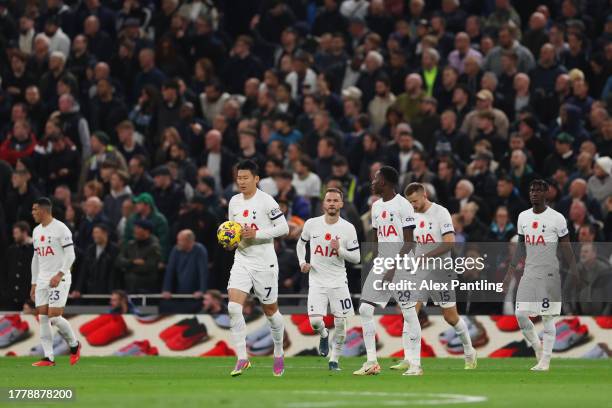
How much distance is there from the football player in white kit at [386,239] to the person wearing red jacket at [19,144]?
1210 centimetres

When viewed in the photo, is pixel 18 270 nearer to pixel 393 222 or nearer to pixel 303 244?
pixel 303 244

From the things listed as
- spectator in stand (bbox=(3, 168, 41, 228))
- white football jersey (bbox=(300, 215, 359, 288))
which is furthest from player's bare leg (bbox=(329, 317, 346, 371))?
spectator in stand (bbox=(3, 168, 41, 228))

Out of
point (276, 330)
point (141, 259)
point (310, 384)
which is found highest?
point (141, 259)

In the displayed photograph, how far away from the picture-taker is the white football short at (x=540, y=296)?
69.8ft

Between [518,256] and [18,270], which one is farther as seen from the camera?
[18,270]

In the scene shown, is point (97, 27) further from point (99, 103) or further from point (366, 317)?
point (366, 317)

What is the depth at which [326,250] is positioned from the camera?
70.2 feet

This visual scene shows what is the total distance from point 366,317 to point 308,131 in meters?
10.6

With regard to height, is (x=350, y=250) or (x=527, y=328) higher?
(x=350, y=250)

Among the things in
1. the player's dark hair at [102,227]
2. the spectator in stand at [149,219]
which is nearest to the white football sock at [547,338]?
the spectator in stand at [149,219]

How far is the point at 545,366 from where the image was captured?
70.7ft

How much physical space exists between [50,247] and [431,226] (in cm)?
636

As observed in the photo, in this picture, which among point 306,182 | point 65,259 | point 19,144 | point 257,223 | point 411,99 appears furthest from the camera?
point 19,144

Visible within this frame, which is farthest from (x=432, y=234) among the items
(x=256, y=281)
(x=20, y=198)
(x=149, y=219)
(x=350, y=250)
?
(x=20, y=198)
